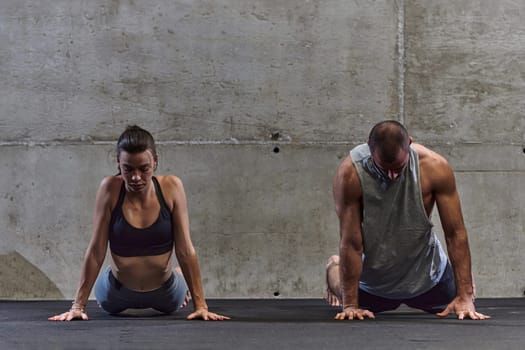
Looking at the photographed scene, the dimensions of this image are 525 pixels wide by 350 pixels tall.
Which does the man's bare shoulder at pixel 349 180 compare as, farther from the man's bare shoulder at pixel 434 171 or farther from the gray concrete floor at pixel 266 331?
the gray concrete floor at pixel 266 331

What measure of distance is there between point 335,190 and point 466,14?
2612 millimetres

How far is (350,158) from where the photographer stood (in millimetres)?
4113

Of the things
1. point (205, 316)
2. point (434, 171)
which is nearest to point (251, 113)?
point (434, 171)

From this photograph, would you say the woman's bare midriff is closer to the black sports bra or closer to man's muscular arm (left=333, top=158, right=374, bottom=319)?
the black sports bra

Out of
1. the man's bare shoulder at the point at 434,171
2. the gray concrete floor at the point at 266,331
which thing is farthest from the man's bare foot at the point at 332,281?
the man's bare shoulder at the point at 434,171

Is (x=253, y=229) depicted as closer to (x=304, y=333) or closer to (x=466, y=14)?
(x=466, y=14)

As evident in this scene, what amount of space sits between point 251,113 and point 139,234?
6.69 ft

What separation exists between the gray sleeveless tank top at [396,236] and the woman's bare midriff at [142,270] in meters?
0.99

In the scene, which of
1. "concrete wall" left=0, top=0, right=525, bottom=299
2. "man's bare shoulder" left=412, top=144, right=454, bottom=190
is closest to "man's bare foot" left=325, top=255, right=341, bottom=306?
"concrete wall" left=0, top=0, right=525, bottom=299

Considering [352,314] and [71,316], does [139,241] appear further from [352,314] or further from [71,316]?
[352,314]

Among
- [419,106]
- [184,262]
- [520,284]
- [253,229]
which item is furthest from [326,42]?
[184,262]

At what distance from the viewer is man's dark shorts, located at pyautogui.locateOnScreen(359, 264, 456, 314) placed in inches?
174

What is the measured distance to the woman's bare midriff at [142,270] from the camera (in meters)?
4.39

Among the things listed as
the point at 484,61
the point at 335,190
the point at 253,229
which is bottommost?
the point at 253,229
